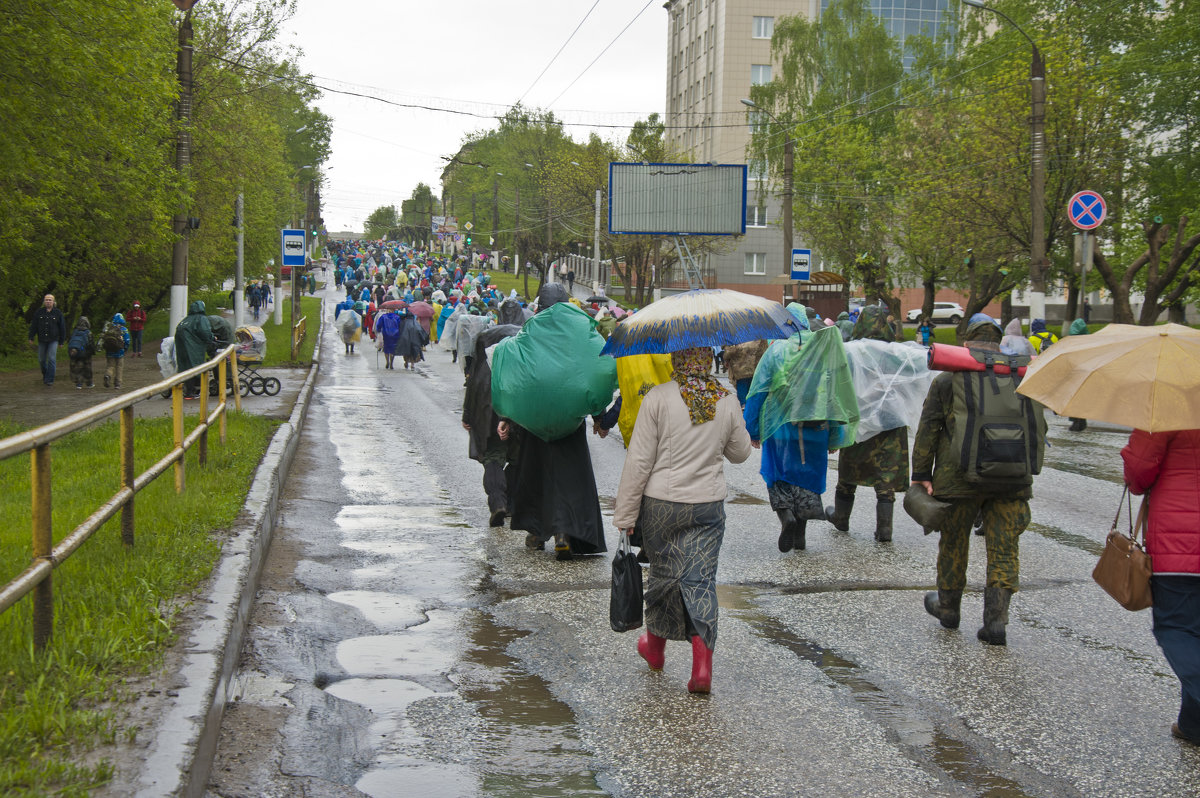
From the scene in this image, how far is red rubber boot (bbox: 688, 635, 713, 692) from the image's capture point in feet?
17.6

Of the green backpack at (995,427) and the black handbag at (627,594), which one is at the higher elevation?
the green backpack at (995,427)

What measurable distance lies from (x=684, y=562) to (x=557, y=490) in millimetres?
2870

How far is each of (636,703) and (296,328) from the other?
3000 cm

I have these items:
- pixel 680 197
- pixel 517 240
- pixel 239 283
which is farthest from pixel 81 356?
pixel 517 240

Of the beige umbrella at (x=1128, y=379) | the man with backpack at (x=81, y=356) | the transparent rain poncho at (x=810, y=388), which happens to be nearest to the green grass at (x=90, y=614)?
the beige umbrella at (x=1128, y=379)

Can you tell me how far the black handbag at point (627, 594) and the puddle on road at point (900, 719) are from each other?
3.15 feet

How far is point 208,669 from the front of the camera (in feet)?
15.4

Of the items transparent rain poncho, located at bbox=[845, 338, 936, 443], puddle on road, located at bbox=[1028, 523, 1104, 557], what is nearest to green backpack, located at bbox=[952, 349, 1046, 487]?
transparent rain poncho, located at bbox=[845, 338, 936, 443]

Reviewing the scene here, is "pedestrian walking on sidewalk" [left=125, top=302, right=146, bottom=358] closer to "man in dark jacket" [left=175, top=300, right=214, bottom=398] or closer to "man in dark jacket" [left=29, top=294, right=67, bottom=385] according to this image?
"man in dark jacket" [left=29, top=294, right=67, bottom=385]

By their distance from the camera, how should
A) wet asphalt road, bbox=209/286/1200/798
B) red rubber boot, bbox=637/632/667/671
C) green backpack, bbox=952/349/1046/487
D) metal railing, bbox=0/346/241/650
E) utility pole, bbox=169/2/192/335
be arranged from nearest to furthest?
metal railing, bbox=0/346/241/650 → wet asphalt road, bbox=209/286/1200/798 → red rubber boot, bbox=637/632/667/671 → green backpack, bbox=952/349/1046/487 → utility pole, bbox=169/2/192/335

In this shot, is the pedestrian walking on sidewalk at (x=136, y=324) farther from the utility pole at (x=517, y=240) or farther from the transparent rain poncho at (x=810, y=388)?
the utility pole at (x=517, y=240)

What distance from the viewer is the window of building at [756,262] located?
234 ft

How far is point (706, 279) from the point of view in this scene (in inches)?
2773

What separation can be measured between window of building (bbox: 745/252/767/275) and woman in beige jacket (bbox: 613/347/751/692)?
219ft
